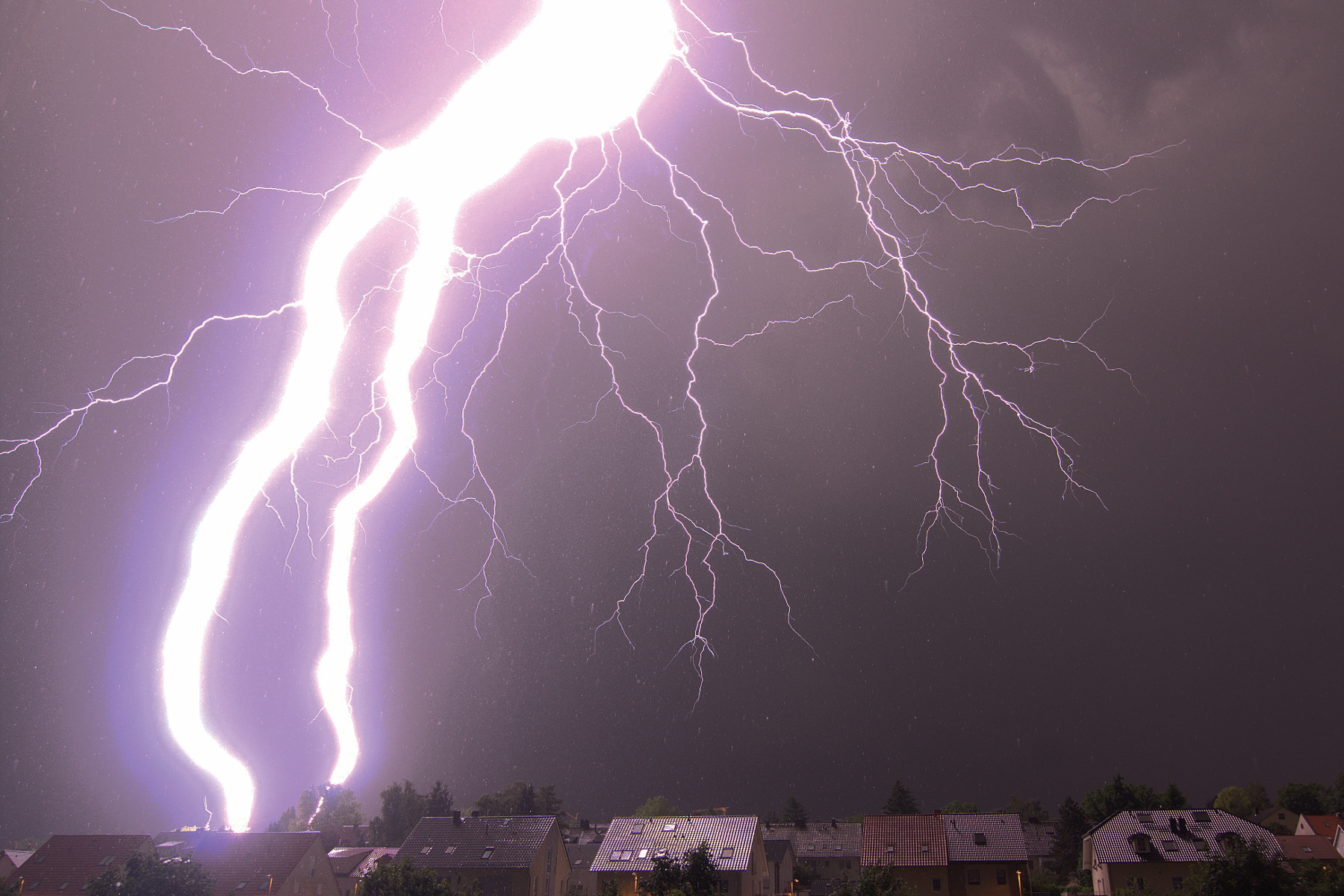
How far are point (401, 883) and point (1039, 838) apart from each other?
40.5 m

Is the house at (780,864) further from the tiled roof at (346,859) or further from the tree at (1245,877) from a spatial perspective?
the tree at (1245,877)

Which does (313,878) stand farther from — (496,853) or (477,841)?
(496,853)

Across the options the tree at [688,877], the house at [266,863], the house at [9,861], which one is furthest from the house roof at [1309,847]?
the house at [9,861]

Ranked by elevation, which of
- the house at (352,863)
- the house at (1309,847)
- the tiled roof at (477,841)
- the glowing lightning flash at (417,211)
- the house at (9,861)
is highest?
the glowing lightning flash at (417,211)

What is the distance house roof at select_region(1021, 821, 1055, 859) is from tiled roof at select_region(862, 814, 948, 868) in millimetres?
18352

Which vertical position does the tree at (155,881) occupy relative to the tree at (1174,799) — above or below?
below

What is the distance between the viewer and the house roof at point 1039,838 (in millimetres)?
44344

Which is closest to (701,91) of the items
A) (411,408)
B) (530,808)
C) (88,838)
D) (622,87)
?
(622,87)

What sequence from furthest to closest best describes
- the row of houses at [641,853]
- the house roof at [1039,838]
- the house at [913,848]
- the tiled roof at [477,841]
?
the house roof at [1039,838] → the house at [913,848] → the tiled roof at [477,841] → the row of houses at [641,853]

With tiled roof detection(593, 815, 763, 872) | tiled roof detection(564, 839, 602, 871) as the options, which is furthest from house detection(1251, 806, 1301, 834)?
tiled roof detection(564, 839, 602, 871)

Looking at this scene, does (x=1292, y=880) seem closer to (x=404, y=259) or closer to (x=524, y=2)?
(x=404, y=259)

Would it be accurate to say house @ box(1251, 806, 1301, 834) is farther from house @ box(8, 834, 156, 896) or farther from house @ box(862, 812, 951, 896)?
house @ box(8, 834, 156, 896)

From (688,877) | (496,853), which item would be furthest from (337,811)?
(688,877)

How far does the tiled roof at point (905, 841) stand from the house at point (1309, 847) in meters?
15.4
